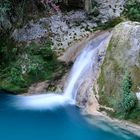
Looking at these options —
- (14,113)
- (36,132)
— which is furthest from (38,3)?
(36,132)

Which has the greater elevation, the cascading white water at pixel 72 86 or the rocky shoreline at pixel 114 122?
the cascading white water at pixel 72 86

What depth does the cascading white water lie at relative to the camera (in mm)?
12679

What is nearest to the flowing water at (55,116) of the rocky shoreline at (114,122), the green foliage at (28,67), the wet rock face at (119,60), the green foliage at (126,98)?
the rocky shoreline at (114,122)

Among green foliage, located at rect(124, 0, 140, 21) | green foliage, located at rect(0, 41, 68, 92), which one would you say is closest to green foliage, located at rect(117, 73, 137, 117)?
green foliage, located at rect(0, 41, 68, 92)

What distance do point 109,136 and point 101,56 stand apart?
9.79ft

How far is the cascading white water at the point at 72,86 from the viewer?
1268 cm

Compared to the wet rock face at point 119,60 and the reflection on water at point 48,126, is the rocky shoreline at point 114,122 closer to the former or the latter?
the reflection on water at point 48,126

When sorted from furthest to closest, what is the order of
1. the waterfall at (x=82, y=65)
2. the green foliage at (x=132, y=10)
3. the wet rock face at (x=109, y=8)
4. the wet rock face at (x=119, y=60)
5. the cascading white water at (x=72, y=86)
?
1. the wet rock face at (x=109, y=8)
2. the green foliage at (x=132, y=10)
3. the waterfall at (x=82, y=65)
4. the cascading white water at (x=72, y=86)
5. the wet rock face at (x=119, y=60)

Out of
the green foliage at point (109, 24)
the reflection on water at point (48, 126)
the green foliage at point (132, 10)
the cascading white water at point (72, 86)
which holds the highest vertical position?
the green foliage at point (132, 10)

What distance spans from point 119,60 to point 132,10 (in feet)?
13.3

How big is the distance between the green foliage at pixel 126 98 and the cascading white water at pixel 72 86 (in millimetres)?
1874

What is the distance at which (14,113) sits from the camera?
12.3 m

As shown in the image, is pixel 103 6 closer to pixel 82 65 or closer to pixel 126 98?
pixel 82 65

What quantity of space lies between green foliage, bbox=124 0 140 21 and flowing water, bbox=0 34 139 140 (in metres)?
1.72
